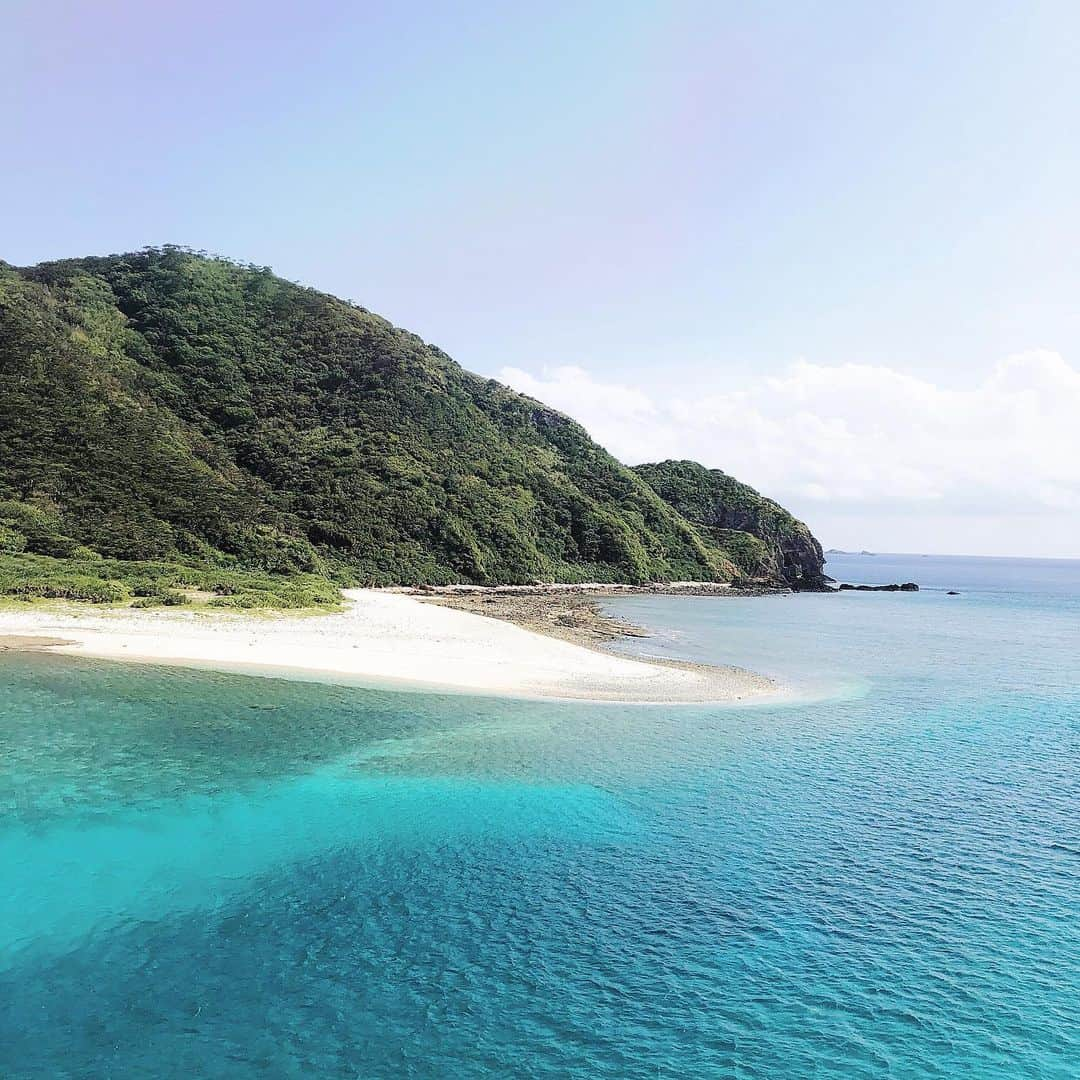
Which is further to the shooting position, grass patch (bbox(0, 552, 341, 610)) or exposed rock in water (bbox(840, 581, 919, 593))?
exposed rock in water (bbox(840, 581, 919, 593))

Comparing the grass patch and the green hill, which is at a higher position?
the green hill

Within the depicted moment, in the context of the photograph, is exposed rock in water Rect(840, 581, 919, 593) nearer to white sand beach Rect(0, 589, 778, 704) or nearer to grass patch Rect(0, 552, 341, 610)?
grass patch Rect(0, 552, 341, 610)

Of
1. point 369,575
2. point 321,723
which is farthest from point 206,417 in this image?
point 321,723

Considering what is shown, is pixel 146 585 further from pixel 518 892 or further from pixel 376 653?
pixel 518 892

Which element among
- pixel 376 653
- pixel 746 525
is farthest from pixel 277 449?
pixel 746 525

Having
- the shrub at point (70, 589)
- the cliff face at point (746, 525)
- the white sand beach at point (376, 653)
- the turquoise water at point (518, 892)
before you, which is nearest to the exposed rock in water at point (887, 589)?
the cliff face at point (746, 525)

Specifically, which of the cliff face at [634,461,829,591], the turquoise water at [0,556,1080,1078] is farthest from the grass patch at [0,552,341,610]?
Result: the cliff face at [634,461,829,591]
